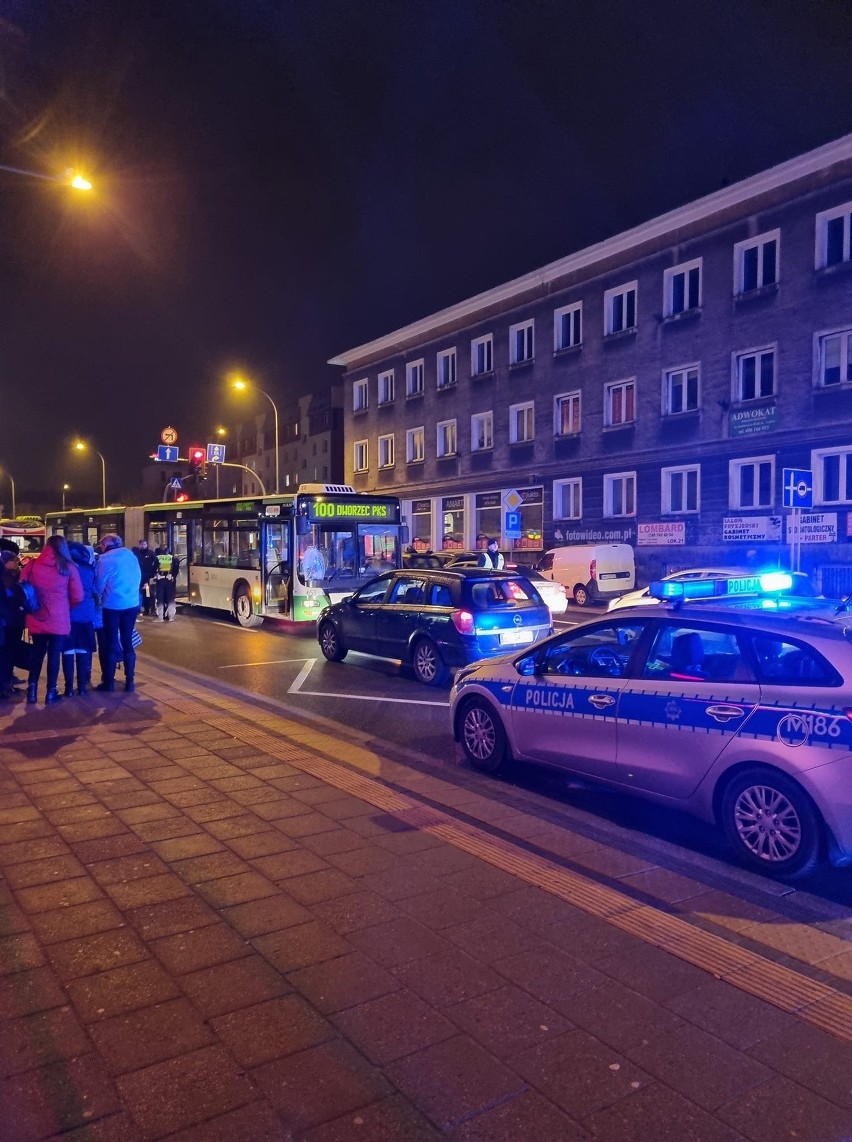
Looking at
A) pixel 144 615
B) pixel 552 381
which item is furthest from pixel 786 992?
pixel 552 381

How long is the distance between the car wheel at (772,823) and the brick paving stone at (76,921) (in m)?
3.54

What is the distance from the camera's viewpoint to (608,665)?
6.42 meters

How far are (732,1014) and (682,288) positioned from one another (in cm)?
2841

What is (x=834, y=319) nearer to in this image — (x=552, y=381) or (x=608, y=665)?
(x=552, y=381)

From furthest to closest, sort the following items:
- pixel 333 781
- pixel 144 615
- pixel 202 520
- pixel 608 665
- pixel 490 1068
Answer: pixel 144 615
pixel 202 520
pixel 333 781
pixel 608 665
pixel 490 1068

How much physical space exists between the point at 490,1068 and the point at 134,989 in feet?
5.06

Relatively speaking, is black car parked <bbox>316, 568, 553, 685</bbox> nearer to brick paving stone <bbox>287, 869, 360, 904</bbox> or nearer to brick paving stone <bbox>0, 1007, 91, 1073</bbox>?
brick paving stone <bbox>287, 869, 360, 904</bbox>

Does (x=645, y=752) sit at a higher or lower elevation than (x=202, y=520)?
lower

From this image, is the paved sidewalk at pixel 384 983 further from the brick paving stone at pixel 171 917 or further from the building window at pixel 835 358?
the building window at pixel 835 358

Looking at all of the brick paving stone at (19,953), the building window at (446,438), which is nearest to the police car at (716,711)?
the brick paving stone at (19,953)

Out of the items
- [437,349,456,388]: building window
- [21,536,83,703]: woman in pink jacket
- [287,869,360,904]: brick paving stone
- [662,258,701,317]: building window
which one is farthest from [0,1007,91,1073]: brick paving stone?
[437,349,456,388]: building window

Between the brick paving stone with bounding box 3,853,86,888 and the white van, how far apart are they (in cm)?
2222

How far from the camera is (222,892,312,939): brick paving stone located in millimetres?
4297

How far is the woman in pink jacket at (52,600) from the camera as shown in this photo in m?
9.36
